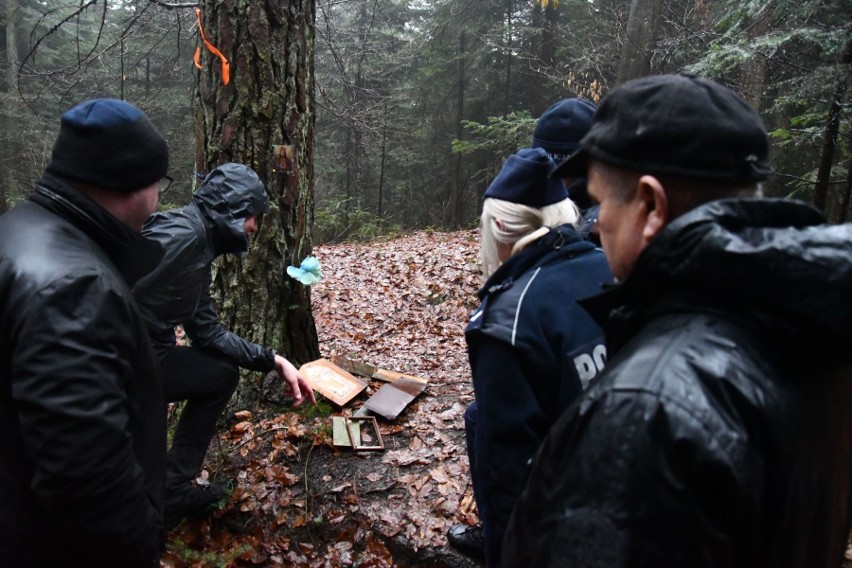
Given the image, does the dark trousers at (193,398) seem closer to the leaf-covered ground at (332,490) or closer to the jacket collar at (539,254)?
the leaf-covered ground at (332,490)

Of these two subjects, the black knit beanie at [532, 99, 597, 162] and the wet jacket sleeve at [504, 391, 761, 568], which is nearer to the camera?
the wet jacket sleeve at [504, 391, 761, 568]

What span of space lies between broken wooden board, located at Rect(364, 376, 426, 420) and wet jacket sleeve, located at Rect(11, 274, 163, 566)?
2718 millimetres

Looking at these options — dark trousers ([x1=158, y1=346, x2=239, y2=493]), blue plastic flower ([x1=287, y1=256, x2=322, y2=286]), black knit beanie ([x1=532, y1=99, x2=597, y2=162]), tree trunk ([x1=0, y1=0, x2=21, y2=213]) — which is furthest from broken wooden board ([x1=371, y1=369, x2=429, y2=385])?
tree trunk ([x1=0, y1=0, x2=21, y2=213])

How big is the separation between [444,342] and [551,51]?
15210 millimetres

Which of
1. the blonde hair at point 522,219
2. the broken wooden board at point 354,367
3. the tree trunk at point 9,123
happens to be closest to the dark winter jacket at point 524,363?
the blonde hair at point 522,219

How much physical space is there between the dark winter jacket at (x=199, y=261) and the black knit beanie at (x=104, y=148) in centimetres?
109

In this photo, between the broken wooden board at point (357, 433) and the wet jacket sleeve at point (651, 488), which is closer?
the wet jacket sleeve at point (651, 488)

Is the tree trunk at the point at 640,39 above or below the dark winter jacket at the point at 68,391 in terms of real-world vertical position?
above

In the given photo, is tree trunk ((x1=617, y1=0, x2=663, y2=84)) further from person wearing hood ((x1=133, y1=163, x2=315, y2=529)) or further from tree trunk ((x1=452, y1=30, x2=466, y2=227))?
tree trunk ((x1=452, y1=30, x2=466, y2=227))

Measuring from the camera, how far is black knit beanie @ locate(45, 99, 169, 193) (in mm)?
1977

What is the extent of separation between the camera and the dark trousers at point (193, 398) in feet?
11.5

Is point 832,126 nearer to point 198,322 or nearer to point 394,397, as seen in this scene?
point 394,397

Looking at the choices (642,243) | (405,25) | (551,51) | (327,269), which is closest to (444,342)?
(327,269)

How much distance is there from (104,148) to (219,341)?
1.86m
